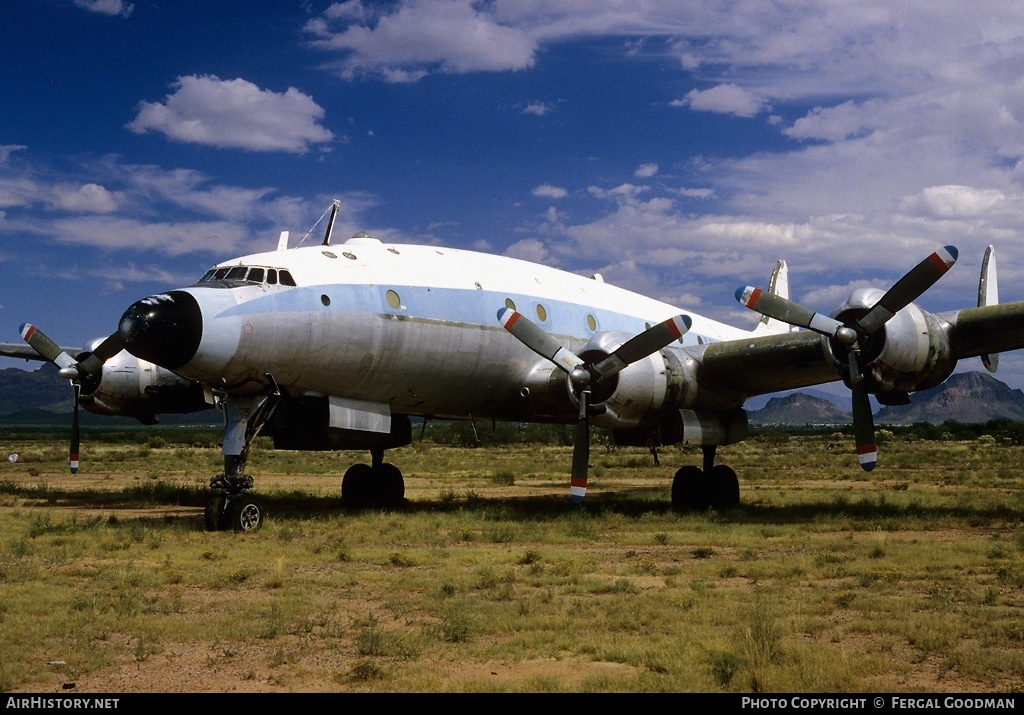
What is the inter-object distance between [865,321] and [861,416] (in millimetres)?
1567

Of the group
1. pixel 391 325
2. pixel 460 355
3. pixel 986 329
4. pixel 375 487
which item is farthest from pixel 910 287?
pixel 375 487

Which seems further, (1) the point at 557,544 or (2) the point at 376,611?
(1) the point at 557,544

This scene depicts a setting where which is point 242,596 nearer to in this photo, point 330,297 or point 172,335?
point 172,335

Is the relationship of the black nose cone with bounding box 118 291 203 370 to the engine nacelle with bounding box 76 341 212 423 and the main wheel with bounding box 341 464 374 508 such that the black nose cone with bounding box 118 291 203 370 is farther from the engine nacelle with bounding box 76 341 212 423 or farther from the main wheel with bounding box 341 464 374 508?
the main wheel with bounding box 341 464 374 508

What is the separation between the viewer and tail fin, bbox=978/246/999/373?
17575 millimetres

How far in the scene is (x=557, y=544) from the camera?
1397 cm

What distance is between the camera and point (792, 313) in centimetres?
1548

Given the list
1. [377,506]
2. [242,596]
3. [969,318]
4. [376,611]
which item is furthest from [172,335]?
[969,318]

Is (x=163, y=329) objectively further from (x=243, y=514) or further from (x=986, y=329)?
(x=986, y=329)

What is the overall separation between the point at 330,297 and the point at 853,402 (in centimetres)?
856

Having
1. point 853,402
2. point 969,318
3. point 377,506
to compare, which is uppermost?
point 969,318

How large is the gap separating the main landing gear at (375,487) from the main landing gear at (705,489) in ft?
19.4

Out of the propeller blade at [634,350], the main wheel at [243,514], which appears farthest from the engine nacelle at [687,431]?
the main wheel at [243,514]
